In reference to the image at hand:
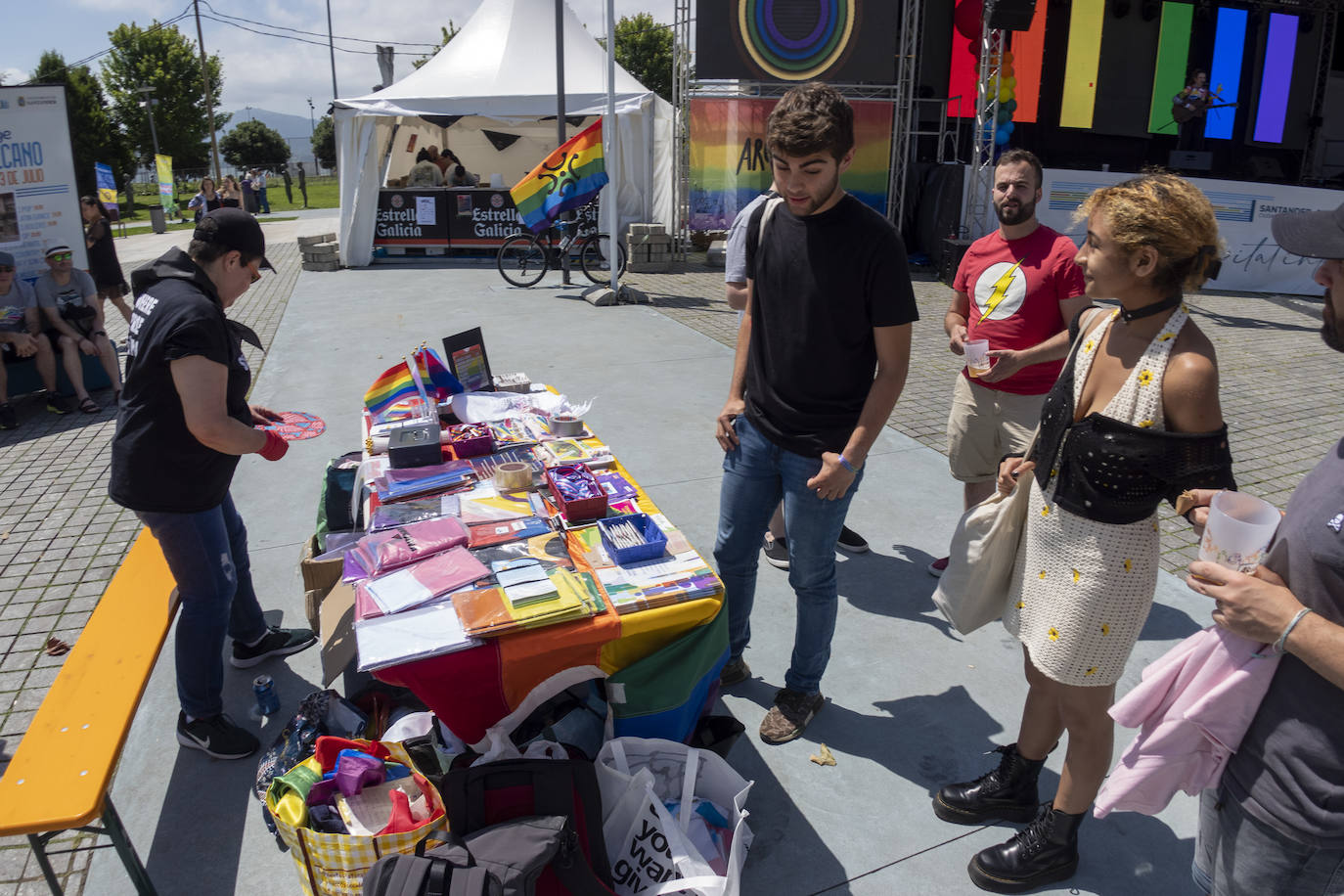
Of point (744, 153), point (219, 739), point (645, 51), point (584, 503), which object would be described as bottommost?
point (219, 739)

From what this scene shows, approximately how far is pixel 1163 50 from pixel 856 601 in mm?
14898

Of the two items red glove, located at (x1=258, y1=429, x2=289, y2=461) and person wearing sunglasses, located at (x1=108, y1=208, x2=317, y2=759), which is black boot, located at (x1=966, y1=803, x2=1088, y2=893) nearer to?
person wearing sunglasses, located at (x1=108, y1=208, x2=317, y2=759)

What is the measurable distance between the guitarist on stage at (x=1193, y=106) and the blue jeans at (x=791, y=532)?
14.7m

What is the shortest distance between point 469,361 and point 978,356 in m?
2.20

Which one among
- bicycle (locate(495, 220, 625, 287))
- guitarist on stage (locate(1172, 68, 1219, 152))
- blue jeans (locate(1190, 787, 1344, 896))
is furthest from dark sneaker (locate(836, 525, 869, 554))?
guitarist on stage (locate(1172, 68, 1219, 152))

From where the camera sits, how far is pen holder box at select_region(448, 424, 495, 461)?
3219 millimetres

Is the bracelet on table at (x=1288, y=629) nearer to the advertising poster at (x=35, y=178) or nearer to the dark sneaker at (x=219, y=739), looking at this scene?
the dark sneaker at (x=219, y=739)

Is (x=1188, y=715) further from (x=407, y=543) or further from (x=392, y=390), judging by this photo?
(x=392, y=390)

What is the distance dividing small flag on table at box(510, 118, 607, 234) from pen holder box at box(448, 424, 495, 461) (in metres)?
7.58

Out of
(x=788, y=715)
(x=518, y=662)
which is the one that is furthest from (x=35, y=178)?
(x=788, y=715)

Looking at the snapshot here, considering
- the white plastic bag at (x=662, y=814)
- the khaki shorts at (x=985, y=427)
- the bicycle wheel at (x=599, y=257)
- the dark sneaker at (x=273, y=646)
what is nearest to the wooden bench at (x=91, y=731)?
the dark sneaker at (x=273, y=646)

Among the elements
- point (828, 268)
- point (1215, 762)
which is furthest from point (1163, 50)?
point (1215, 762)

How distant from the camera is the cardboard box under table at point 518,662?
84.4 inches

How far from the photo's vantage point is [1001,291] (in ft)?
11.5
